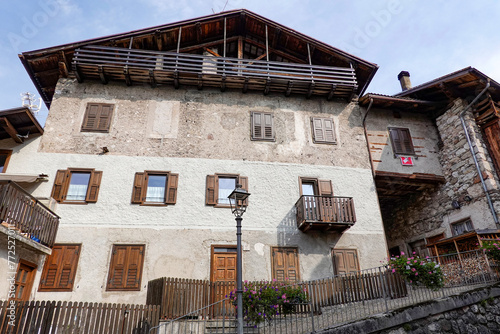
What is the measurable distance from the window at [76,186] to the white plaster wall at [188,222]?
0.24m

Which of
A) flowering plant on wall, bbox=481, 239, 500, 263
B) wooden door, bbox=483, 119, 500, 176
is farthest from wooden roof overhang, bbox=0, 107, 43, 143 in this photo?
wooden door, bbox=483, 119, 500, 176

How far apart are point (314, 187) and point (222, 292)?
6278 millimetres

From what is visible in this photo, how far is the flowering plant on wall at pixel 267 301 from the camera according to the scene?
9.27 m

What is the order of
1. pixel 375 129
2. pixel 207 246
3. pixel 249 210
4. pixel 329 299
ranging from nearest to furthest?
pixel 329 299, pixel 207 246, pixel 249 210, pixel 375 129

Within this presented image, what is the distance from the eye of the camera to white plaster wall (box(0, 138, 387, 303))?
12.6 meters

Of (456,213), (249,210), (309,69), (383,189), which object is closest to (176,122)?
(249,210)

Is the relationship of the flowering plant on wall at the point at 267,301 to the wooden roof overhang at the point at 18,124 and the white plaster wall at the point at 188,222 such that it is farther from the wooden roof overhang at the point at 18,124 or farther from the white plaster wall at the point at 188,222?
the wooden roof overhang at the point at 18,124

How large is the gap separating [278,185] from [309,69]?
6.38 metres

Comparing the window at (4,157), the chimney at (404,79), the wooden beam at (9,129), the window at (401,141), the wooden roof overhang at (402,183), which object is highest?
the chimney at (404,79)

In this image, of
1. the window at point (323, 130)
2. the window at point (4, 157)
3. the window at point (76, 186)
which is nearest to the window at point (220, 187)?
the window at point (323, 130)

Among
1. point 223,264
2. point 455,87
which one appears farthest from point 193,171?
point 455,87

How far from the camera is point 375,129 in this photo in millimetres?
16984

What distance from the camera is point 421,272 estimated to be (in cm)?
1019

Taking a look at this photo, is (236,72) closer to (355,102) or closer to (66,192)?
(355,102)
